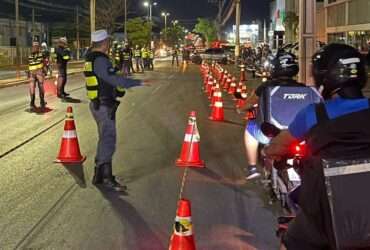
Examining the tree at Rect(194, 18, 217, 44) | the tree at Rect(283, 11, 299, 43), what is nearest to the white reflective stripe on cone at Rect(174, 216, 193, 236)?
the tree at Rect(283, 11, 299, 43)

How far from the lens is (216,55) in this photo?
63656 millimetres

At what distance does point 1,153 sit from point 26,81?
79.8 feet

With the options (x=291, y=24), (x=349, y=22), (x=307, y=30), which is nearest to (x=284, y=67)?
(x=307, y=30)

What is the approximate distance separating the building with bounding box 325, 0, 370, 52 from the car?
1193 cm

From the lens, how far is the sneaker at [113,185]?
826 centimetres

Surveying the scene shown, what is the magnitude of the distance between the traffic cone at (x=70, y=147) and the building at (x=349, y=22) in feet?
97.7

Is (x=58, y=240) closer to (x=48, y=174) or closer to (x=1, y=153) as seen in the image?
(x=48, y=174)

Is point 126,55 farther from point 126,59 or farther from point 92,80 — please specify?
point 92,80

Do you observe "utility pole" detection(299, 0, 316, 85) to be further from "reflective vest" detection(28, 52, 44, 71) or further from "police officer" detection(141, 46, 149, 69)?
"police officer" detection(141, 46, 149, 69)

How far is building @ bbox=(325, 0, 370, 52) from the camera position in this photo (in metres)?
40.2

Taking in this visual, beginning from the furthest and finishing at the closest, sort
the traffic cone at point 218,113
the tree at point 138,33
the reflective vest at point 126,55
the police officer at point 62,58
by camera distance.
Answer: the tree at point 138,33 → the reflective vest at point 126,55 → the police officer at point 62,58 → the traffic cone at point 218,113

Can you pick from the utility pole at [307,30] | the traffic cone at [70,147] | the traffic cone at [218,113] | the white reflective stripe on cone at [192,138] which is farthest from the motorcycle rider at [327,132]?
the traffic cone at [218,113]

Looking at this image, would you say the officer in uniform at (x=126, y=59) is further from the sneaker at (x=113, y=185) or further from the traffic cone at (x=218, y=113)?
the sneaker at (x=113, y=185)

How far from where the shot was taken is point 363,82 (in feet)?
10.7
